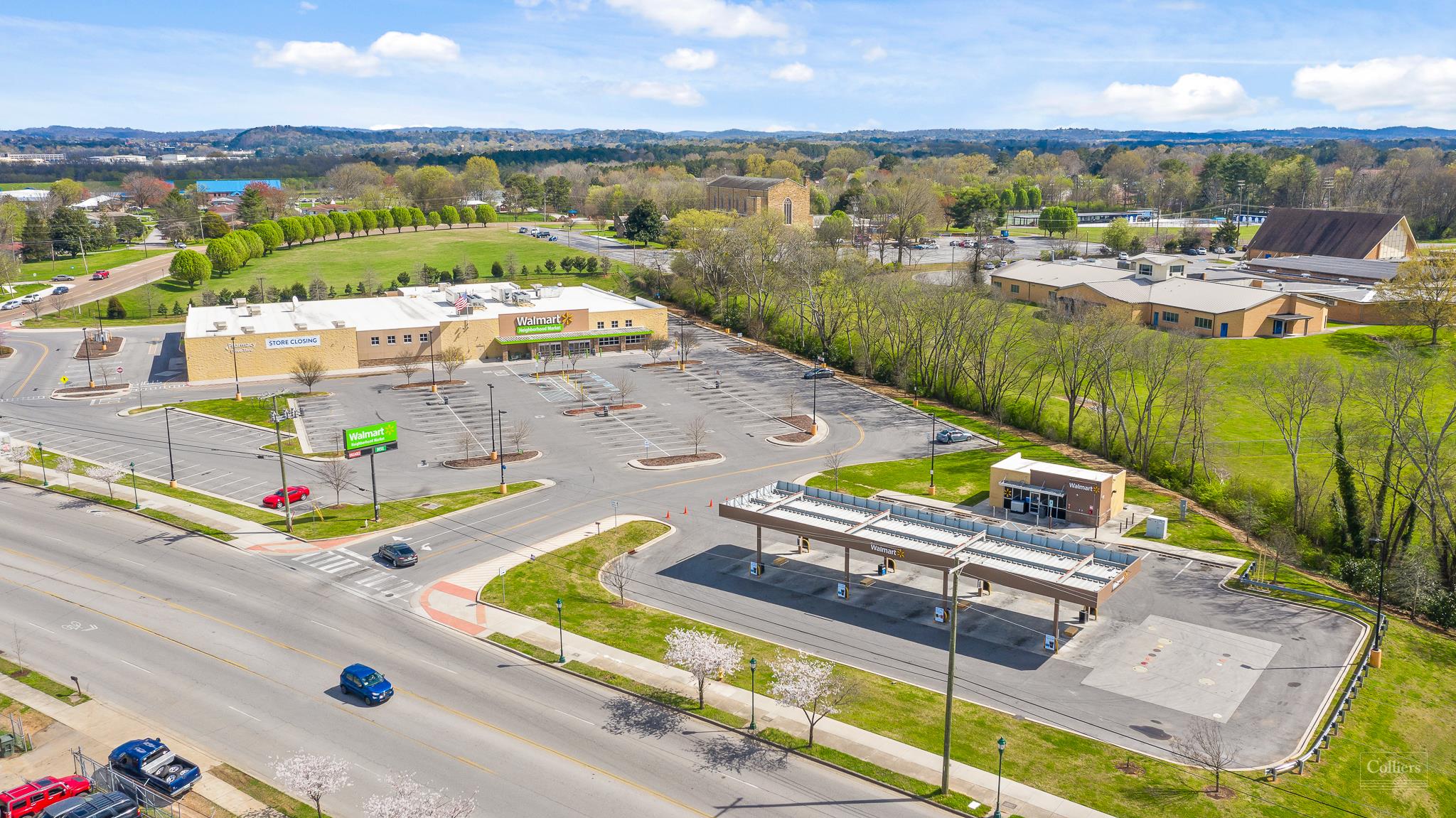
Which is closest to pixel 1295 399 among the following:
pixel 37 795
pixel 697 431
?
pixel 697 431

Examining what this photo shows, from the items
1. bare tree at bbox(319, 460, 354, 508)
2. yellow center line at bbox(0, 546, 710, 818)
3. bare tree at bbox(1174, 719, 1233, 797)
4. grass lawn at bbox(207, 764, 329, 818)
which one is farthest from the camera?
→ bare tree at bbox(319, 460, 354, 508)

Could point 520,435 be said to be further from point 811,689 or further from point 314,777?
point 314,777

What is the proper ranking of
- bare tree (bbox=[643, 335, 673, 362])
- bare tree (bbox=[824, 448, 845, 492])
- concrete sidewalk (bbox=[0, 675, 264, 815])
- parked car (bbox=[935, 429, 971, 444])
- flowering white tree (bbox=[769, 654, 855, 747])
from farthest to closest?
bare tree (bbox=[643, 335, 673, 362]), parked car (bbox=[935, 429, 971, 444]), bare tree (bbox=[824, 448, 845, 492]), flowering white tree (bbox=[769, 654, 855, 747]), concrete sidewalk (bbox=[0, 675, 264, 815])

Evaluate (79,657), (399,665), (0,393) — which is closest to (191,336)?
(0,393)

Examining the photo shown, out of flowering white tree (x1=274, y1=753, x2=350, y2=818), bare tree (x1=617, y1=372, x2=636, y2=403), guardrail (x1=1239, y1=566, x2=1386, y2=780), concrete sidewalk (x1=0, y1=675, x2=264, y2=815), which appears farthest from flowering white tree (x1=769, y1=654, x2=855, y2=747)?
bare tree (x1=617, y1=372, x2=636, y2=403)

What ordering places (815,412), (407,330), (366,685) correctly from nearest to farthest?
(366,685) → (815,412) → (407,330)

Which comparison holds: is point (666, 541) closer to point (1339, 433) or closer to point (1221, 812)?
point (1221, 812)

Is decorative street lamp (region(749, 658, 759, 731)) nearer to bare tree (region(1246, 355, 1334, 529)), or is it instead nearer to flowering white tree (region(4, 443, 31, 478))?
bare tree (region(1246, 355, 1334, 529))
